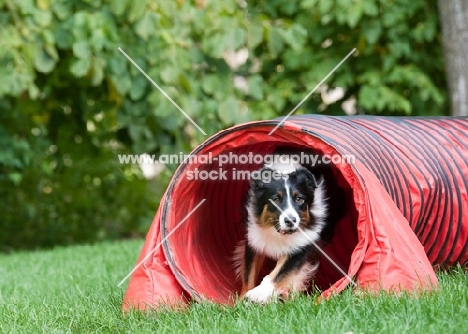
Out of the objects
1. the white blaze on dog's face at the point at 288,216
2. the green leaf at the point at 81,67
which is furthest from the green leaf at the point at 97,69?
the white blaze on dog's face at the point at 288,216

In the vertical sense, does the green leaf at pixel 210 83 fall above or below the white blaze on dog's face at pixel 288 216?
above

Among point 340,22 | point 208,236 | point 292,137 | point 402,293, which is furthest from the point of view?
point 340,22

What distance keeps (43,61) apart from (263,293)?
3.71 meters

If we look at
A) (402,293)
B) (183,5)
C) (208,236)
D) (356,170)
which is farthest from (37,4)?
(402,293)

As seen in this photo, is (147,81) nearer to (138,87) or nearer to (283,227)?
(138,87)

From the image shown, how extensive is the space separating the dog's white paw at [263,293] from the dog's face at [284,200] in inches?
14.7

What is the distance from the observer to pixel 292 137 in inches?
179

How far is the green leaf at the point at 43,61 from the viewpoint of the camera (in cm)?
707

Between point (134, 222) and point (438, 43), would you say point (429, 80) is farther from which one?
point (134, 222)

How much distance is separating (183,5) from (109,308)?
3.84 metres

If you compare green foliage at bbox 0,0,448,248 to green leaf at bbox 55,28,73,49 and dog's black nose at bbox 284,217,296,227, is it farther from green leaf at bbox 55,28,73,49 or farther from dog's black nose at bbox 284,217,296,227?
dog's black nose at bbox 284,217,296,227

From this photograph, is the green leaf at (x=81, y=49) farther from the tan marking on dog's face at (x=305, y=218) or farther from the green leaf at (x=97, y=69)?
the tan marking on dog's face at (x=305, y=218)

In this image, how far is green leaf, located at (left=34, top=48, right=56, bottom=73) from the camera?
278 inches

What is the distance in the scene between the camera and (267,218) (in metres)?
5.01
